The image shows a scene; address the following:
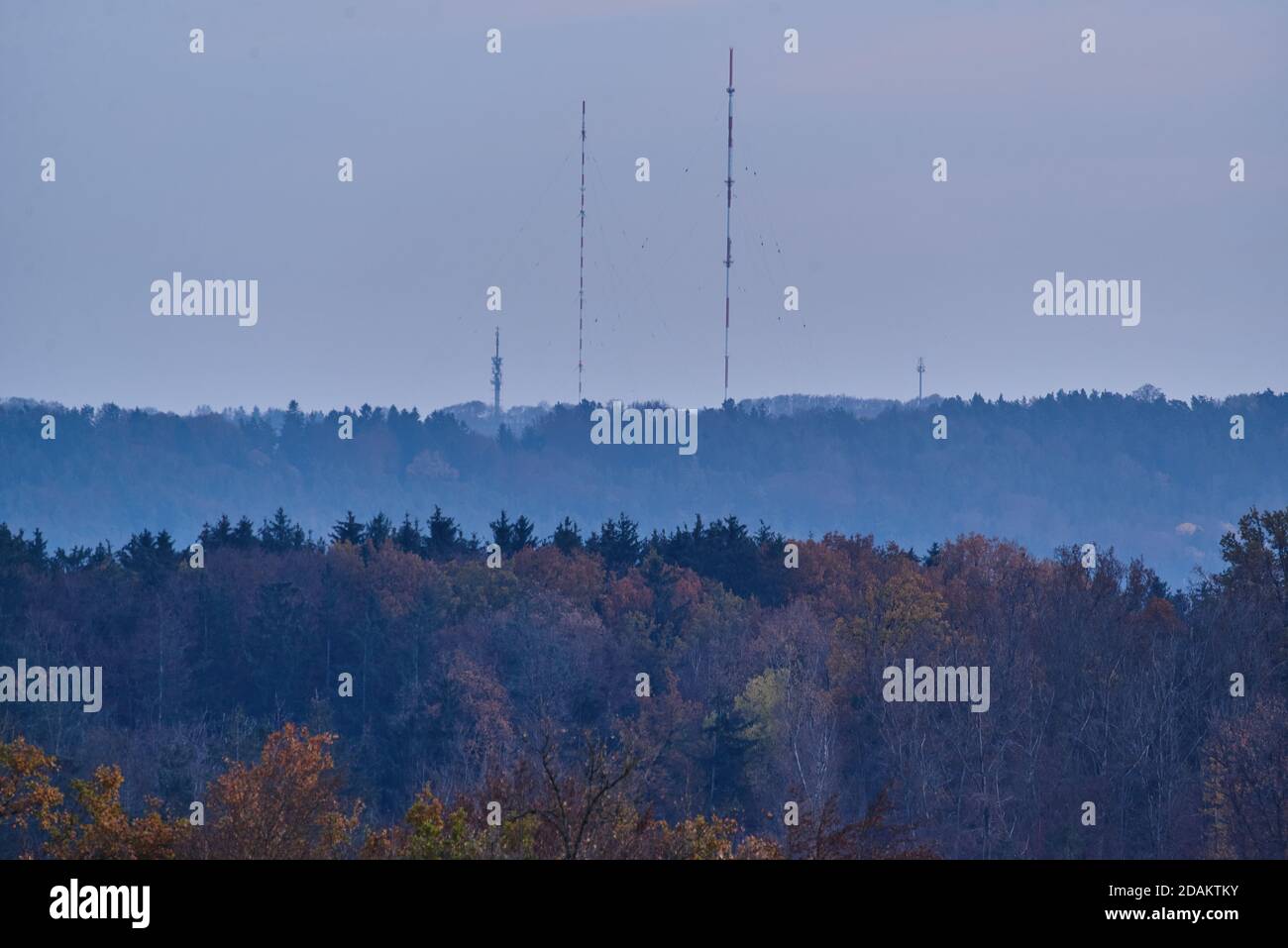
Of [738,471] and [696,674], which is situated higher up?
[738,471]

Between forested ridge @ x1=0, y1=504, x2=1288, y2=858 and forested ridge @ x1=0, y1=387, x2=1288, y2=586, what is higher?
forested ridge @ x1=0, y1=387, x2=1288, y2=586

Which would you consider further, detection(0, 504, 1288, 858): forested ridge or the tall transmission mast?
the tall transmission mast

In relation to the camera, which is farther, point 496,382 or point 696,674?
point 496,382
